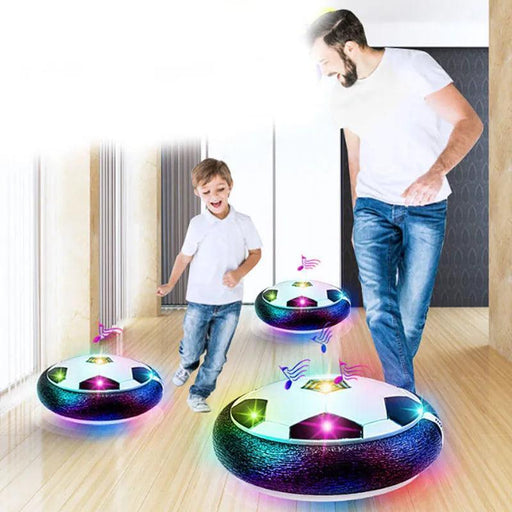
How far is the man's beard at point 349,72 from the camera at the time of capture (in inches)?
91.3

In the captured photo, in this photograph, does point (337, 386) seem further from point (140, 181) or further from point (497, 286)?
point (140, 181)

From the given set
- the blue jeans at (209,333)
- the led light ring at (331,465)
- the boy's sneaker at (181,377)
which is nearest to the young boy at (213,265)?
the blue jeans at (209,333)

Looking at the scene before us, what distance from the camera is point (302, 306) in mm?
3525

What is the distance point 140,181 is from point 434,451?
3108mm

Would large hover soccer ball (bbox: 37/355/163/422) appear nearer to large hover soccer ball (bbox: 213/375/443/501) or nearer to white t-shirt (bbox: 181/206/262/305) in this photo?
white t-shirt (bbox: 181/206/262/305)

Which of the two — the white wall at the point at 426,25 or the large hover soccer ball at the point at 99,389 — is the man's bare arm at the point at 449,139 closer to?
the large hover soccer ball at the point at 99,389

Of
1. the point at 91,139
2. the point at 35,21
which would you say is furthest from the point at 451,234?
the point at 35,21

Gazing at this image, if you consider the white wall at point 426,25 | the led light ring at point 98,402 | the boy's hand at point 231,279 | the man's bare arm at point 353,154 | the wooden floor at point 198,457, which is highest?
the white wall at point 426,25

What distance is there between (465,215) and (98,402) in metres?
3.50

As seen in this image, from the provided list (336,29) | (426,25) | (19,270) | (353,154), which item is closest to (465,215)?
(426,25)

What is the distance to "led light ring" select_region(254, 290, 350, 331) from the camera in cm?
353

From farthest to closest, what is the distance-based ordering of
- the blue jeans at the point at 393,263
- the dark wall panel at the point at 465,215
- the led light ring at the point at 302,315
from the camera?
the dark wall panel at the point at 465,215 < the led light ring at the point at 302,315 < the blue jeans at the point at 393,263

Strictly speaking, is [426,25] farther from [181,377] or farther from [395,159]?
[181,377]

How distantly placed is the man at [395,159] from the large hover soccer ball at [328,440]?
1.36 ft
